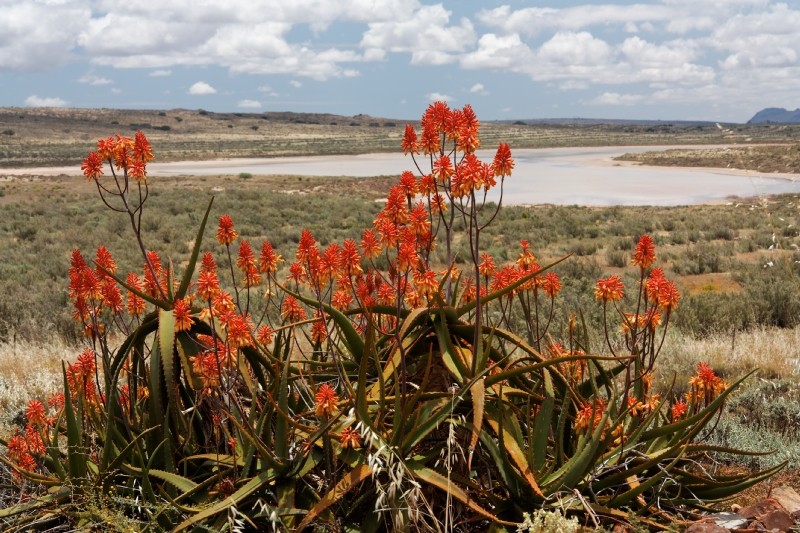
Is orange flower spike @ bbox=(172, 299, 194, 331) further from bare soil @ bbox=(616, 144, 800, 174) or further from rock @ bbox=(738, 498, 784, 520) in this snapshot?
bare soil @ bbox=(616, 144, 800, 174)

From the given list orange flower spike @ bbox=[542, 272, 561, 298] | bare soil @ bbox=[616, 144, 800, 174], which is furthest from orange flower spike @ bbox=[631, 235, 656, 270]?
bare soil @ bbox=[616, 144, 800, 174]

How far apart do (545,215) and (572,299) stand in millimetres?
19424

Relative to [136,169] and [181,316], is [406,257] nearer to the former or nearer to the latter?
[181,316]

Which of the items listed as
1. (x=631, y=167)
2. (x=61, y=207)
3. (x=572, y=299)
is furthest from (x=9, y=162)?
(x=572, y=299)

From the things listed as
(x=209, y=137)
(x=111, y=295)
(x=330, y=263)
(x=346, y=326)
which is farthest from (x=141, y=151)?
(x=209, y=137)

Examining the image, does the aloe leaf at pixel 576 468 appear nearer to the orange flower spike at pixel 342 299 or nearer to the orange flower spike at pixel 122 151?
the orange flower spike at pixel 342 299

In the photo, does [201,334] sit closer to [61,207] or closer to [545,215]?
[545,215]

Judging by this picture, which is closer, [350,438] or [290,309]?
[350,438]

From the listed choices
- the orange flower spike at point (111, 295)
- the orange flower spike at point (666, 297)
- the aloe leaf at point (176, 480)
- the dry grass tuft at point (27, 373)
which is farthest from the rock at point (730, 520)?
the dry grass tuft at point (27, 373)

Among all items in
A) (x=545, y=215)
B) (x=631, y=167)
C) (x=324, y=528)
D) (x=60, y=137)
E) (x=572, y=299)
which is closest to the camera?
(x=324, y=528)

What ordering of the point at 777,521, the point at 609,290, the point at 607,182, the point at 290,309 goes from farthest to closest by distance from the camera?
1. the point at 607,182
2. the point at 290,309
3. the point at 609,290
4. the point at 777,521

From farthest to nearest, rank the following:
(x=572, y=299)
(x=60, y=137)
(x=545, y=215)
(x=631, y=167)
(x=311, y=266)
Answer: (x=60, y=137) → (x=631, y=167) → (x=545, y=215) → (x=572, y=299) → (x=311, y=266)

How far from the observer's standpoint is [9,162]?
71188 mm

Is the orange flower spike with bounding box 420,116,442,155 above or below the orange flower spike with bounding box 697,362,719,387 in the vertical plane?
above
